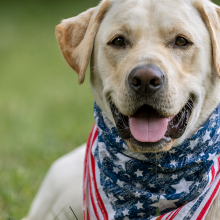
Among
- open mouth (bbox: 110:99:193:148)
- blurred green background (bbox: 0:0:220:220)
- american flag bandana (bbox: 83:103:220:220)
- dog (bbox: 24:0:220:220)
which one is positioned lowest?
blurred green background (bbox: 0:0:220:220)

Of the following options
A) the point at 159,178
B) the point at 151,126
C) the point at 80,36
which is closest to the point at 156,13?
the point at 80,36

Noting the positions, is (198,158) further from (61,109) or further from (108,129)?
(61,109)

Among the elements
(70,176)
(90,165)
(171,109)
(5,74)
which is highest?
(171,109)

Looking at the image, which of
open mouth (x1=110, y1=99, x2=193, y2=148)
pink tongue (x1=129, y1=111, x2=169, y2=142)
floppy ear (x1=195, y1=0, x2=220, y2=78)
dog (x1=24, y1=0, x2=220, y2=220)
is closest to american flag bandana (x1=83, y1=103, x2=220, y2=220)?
dog (x1=24, y1=0, x2=220, y2=220)

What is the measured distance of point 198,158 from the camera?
3260 millimetres

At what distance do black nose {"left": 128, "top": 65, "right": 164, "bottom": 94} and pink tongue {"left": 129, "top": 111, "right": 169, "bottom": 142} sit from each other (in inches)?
11.5

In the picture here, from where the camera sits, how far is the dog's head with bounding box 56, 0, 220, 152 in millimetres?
2988

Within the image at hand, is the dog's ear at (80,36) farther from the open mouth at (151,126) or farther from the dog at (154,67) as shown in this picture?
the open mouth at (151,126)

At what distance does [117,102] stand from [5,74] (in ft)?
32.0

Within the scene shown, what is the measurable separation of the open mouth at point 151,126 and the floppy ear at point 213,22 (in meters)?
0.42

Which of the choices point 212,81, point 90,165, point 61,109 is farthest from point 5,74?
point 212,81

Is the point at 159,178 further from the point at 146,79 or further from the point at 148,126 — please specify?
the point at 146,79

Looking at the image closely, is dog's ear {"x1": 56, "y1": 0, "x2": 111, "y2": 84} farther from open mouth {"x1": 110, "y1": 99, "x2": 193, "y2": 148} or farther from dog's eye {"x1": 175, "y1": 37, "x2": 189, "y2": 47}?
dog's eye {"x1": 175, "y1": 37, "x2": 189, "y2": 47}

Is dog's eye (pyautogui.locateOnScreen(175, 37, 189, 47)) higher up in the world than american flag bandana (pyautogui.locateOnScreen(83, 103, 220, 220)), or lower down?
higher up
